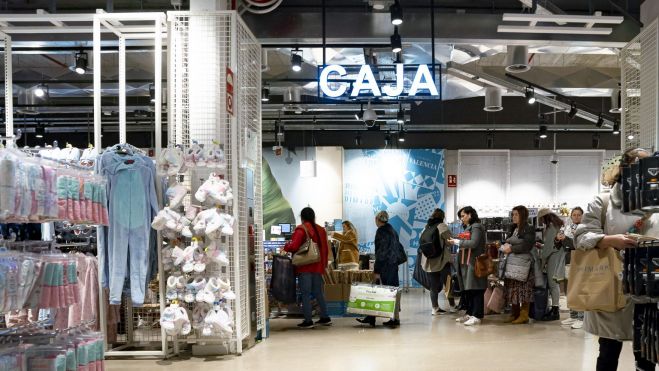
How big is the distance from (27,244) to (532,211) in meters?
13.0

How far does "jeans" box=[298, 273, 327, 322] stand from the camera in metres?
8.47

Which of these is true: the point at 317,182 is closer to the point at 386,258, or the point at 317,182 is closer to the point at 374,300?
the point at 386,258

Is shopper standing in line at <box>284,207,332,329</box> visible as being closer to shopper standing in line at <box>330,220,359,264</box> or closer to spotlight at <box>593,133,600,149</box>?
shopper standing in line at <box>330,220,359,264</box>

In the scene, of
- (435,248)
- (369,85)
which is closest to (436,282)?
(435,248)

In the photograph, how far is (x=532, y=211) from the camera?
1488 cm

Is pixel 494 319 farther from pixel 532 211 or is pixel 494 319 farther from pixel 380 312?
pixel 532 211

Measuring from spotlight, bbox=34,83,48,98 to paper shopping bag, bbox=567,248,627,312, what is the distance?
10.3 metres

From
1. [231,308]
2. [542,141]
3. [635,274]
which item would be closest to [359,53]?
[231,308]

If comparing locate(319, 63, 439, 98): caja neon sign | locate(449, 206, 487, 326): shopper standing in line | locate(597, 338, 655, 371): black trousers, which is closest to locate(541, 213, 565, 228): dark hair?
locate(449, 206, 487, 326): shopper standing in line

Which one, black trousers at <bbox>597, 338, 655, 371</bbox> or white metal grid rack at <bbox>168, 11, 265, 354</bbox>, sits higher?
white metal grid rack at <bbox>168, 11, 265, 354</bbox>

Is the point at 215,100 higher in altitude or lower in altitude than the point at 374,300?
higher

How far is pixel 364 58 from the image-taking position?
10070 millimetres

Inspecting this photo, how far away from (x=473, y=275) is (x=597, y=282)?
525 cm

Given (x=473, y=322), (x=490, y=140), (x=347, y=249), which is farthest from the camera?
(x=490, y=140)
